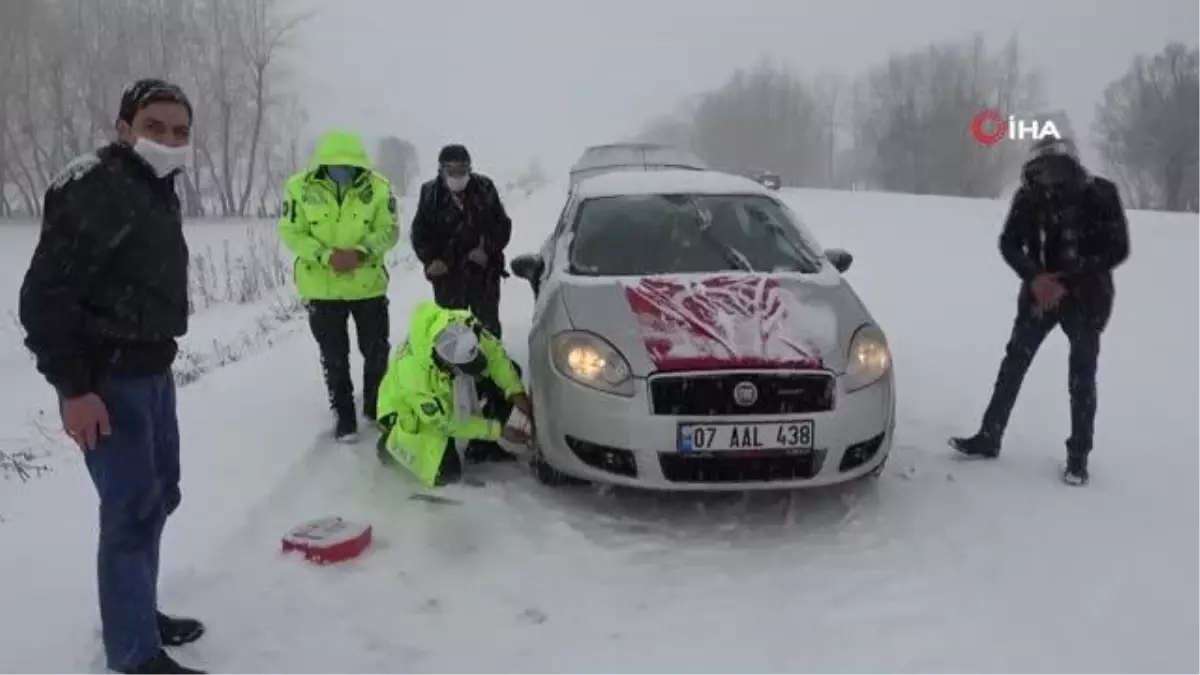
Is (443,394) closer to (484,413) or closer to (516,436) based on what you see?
(484,413)

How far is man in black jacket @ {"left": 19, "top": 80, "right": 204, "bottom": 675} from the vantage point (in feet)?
8.89

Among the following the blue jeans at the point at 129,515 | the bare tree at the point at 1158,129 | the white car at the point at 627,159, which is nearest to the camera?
the blue jeans at the point at 129,515

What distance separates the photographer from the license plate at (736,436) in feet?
13.6

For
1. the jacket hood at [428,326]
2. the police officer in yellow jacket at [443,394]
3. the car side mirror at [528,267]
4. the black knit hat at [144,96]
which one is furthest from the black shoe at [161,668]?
the car side mirror at [528,267]

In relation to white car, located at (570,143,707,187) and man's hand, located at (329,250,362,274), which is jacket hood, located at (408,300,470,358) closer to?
man's hand, located at (329,250,362,274)

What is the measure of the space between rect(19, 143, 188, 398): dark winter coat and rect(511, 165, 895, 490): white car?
1.92 m

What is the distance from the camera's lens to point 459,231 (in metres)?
6.30

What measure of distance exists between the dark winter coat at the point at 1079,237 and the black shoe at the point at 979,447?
87cm

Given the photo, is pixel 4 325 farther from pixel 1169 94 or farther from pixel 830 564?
pixel 1169 94

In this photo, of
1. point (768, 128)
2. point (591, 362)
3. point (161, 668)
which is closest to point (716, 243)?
point (591, 362)

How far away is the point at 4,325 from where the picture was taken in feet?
59.6

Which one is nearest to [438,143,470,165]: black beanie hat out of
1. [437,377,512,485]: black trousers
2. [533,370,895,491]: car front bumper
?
[437,377,512,485]: black trousers

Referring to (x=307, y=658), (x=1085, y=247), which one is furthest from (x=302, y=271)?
(x=1085, y=247)

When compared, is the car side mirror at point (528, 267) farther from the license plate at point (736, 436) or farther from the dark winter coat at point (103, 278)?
the dark winter coat at point (103, 278)
